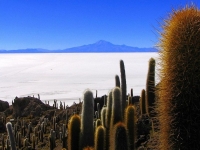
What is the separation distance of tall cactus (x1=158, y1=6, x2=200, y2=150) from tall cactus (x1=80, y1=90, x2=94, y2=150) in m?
2.17

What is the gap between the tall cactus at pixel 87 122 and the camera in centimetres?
520

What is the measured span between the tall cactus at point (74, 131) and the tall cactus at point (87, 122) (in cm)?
16

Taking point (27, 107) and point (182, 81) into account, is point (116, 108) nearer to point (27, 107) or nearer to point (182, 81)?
point (182, 81)

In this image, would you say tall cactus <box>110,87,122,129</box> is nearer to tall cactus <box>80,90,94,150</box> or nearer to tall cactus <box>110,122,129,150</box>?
tall cactus <box>80,90,94,150</box>

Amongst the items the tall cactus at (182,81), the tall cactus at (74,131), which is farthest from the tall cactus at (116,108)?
the tall cactus at (182,81)

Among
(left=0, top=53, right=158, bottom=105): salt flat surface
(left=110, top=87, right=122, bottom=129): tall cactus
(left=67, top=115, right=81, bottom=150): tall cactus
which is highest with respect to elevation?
(left=0, top=53, right=158, bottom=105): salt flat surface

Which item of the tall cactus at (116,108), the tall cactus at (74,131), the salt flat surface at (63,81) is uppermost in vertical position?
the salt flat surface at (63,81)

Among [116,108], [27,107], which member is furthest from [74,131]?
[27,107]

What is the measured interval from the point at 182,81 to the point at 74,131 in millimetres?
2901

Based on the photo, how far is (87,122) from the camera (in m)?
5.21

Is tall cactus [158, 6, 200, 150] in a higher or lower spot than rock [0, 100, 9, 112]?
higher

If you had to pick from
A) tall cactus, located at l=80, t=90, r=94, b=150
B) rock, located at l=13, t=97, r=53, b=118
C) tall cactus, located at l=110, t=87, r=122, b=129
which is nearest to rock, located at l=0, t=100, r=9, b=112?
rock, located at l=13, t=97, r=53, b=118

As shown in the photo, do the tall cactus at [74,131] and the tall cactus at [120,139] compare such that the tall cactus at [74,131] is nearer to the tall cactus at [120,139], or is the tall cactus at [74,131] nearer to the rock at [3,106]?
the tall cactus at [120,139]

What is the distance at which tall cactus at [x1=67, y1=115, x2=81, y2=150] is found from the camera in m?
5.42
